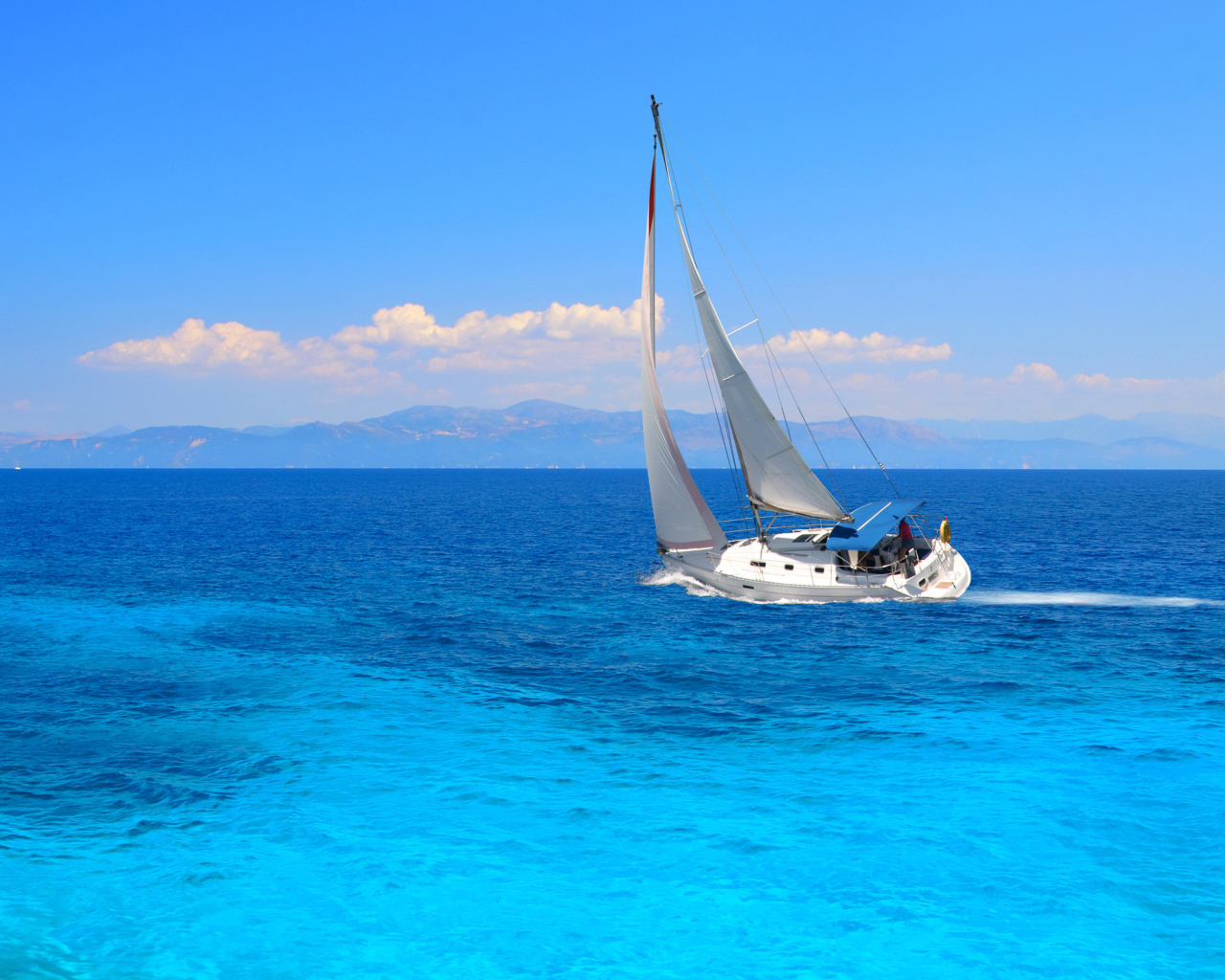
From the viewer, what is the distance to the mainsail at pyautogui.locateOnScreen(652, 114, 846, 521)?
4319 centimetres

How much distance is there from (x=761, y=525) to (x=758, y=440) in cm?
479

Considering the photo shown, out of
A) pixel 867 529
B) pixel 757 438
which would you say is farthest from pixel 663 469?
pixel 867 529

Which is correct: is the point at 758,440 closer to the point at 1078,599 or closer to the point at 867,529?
the point at 867,529

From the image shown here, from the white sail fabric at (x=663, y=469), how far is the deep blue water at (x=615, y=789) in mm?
3872

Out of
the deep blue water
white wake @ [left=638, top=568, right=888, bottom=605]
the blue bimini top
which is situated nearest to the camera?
the deep blue water

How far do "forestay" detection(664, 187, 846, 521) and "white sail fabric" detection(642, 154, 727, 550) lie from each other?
9.93 ft

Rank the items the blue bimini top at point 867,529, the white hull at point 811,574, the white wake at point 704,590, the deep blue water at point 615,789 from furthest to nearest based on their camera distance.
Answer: the white wake at point 704,590
the white hull at point 811,574
the blue bimini top at point 867,529
the deep blue water at point 615,789

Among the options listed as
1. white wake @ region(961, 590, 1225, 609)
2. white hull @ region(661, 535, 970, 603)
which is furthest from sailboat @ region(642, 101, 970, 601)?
white wake @ region(961, 590, 1225, 609)

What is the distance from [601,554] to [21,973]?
52645 millimetres

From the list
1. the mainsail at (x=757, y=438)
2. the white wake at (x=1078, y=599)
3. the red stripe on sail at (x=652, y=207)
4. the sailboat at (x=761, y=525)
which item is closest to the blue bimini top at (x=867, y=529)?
the sailboat at (x=761, y=525)

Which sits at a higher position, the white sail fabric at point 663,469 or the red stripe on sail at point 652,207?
the red stripe on sail at point 652,207

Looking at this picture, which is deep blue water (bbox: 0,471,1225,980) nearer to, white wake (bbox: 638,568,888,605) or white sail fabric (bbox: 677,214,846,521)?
white wake (bbox: 638,568,888,605)

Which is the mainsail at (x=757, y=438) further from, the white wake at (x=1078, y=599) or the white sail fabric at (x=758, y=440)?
the white wake at (x=1078, y=599)

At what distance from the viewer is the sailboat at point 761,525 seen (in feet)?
133
